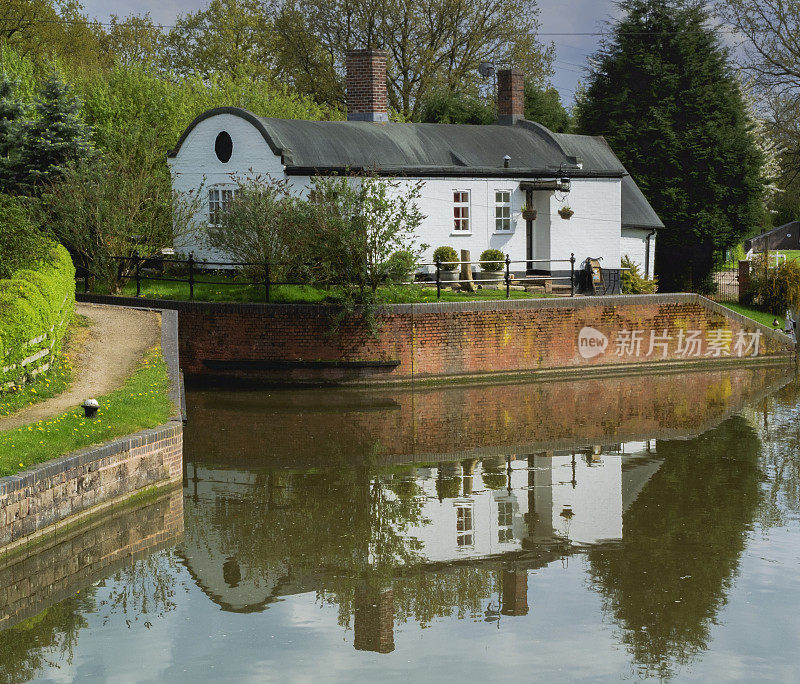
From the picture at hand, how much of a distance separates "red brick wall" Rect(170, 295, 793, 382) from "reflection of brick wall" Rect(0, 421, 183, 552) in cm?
850

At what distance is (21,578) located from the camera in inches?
406

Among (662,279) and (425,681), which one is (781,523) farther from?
(662,279)

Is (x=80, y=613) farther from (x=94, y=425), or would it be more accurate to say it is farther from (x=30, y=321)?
(x=30, y=321)

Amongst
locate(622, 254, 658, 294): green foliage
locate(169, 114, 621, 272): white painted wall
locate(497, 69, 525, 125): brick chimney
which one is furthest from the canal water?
locate(497, 69, 525, 125): brick chimney

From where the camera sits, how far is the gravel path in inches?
551

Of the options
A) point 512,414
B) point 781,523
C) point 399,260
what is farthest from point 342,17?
point 781,523

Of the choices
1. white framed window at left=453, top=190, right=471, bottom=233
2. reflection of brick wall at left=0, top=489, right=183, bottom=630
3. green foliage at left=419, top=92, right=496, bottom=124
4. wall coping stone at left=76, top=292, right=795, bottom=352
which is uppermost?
green foliage at left=419, top=92, right=496, bottom=124

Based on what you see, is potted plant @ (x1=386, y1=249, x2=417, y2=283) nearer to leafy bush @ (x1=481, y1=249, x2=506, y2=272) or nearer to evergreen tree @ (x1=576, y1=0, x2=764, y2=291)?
leafy bush @ (x1=481, y1=249, x2=506, y2=272)

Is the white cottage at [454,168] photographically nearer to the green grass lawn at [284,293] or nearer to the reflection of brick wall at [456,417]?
the green grass lawn at [284,293]

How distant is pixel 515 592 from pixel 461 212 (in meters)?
18.6

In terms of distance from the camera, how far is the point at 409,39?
47.3 metres

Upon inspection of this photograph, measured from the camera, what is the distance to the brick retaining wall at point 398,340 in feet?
73.8

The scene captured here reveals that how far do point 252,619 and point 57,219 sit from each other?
18798mm

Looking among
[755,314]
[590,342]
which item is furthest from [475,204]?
[755,314]
